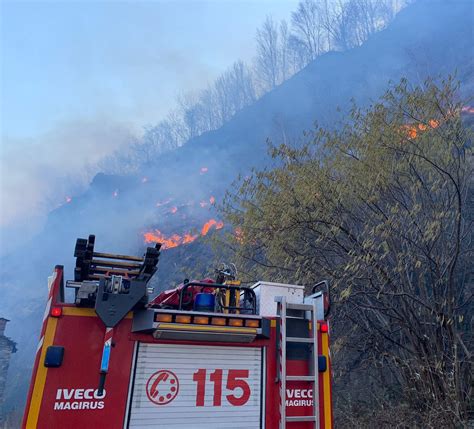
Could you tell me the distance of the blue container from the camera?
4137 mm

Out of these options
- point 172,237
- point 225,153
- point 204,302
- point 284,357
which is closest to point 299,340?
point 284,357

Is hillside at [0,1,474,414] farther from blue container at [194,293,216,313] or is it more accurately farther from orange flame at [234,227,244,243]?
blue container at [194,293,216,313]

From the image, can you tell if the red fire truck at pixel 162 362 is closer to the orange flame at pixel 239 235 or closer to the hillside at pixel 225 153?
the orange flame at pixel 239 235

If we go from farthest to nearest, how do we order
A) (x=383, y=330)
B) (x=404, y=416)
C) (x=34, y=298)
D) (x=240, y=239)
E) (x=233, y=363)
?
1. (x=34, y=298)
2. (x=240, y=239)
3. (x=383, y=330)
4. (x=404, y=416)
5. (x=233, y=363)

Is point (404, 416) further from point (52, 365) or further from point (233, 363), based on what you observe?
point (52, 365)

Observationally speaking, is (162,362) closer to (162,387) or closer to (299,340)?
(162,387)

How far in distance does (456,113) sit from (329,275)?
4.11m

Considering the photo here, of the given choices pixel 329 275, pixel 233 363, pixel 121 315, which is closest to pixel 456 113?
pixel 329 275

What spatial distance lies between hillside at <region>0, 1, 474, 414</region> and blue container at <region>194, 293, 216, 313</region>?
103 ft

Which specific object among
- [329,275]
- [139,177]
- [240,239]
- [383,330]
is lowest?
[383,330]

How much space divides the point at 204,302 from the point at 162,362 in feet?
2.90

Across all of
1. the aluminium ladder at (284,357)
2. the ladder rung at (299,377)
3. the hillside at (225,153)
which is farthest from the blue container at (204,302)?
the hillside at (225,153)

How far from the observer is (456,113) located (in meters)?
7.05

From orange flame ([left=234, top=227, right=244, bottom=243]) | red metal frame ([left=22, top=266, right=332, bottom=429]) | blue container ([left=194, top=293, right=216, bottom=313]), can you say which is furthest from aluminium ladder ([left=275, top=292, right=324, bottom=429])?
orange flame ([left=234, top=227, right=244, bottom=243])
